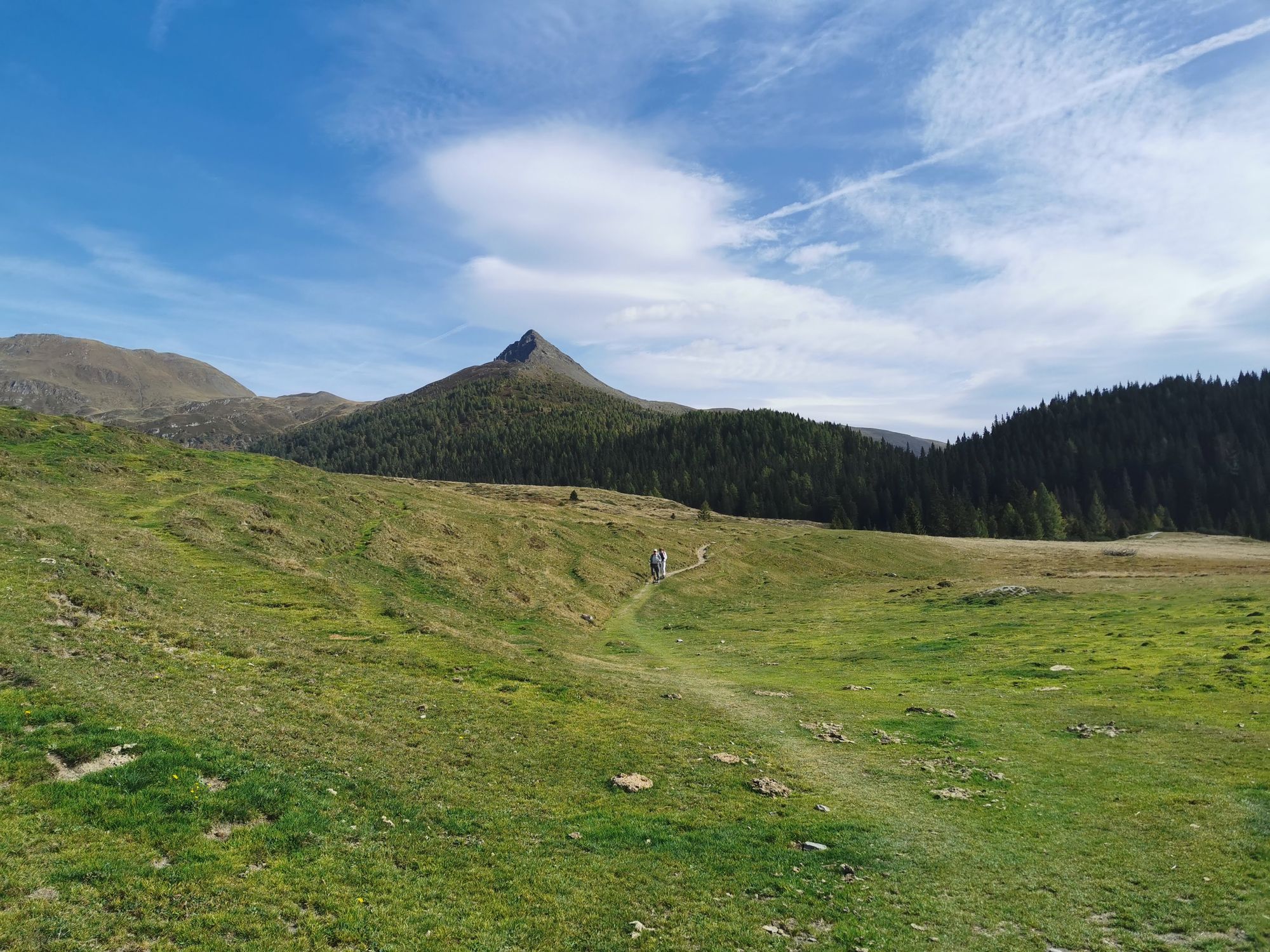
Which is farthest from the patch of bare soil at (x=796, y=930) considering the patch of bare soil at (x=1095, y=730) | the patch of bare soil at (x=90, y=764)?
the patch of bare soil at (x=1095, y=730)

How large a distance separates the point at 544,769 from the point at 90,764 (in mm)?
10493

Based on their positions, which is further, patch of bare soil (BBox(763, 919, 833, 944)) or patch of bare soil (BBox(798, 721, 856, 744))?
patch of bare soil (BBox(798, 721, 856, 744))

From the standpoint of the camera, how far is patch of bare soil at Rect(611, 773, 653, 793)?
16891mm

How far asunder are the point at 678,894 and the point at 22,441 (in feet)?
215

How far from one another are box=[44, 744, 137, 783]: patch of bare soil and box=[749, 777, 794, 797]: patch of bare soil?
50.8ft

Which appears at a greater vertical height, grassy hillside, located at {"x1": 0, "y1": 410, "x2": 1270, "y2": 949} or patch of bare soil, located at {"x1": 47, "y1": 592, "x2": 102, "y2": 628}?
patch of bare soil, located at {"x1": 47, "y1": 592, "x2": 102, "y2": 628}

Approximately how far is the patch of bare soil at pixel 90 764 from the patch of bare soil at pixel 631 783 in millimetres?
11520

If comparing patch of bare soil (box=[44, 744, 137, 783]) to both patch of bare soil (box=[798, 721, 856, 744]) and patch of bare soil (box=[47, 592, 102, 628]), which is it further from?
patch of bare soil (box=[798, 721, 856, 744])

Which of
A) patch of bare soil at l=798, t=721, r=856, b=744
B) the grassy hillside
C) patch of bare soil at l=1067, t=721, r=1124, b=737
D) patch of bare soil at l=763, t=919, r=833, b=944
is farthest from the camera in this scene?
patch of bare soil at l=1067, t=721, r=1124, b=737

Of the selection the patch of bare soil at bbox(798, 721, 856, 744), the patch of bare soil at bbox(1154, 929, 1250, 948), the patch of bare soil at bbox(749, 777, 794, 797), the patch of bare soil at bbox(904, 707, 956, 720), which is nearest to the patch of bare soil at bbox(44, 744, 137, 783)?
the patch of bare soil at bbox(749, 777, 794, 797)

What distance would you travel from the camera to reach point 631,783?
17125mm

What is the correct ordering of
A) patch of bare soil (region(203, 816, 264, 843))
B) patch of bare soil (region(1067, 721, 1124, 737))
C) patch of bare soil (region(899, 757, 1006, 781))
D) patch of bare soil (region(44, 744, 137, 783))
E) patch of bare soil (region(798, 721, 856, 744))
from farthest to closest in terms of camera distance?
patch of bare soil (region(1067, 721, 1124, 737)) < patch of bare soil (region(798, 721, 856, 744)) < patch of bare soil (region(899, 757, 1006, 781)) < patch of bare soil (region(44, 744, 137, 783)) < patch of bare soil (region(203, 816, 264, 843))

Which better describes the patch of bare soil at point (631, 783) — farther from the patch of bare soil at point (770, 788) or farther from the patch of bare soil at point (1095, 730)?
the patch of bare soil at point (1095, 730)

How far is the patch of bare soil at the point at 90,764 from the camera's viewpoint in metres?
12.4
